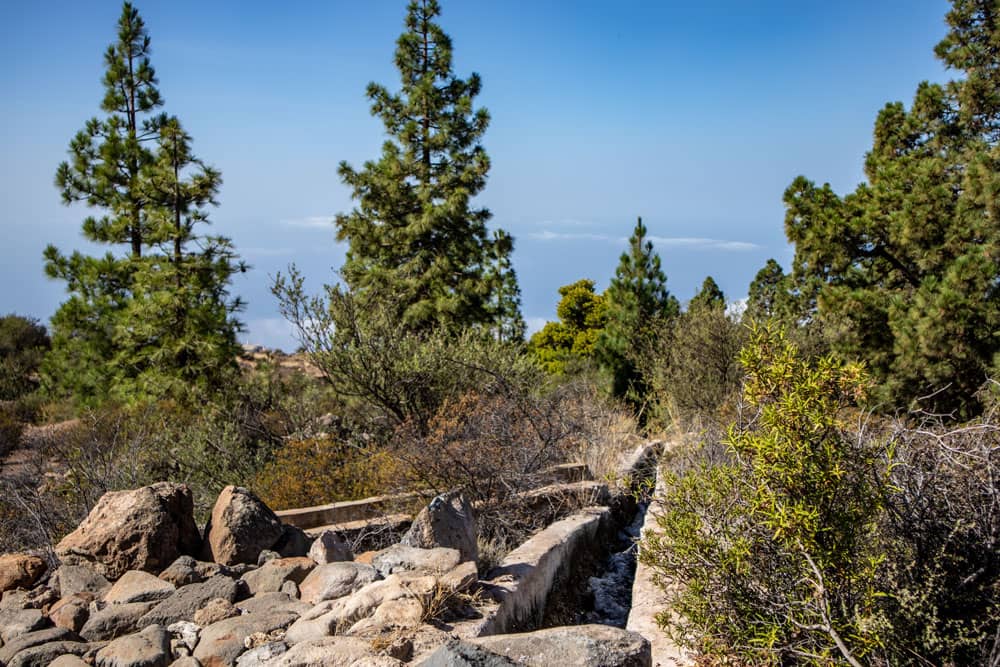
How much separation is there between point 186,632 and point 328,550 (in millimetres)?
1102

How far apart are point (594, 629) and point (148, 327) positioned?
13307mm

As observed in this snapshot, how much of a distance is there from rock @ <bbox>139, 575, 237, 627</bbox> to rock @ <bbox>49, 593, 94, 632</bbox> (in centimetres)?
38

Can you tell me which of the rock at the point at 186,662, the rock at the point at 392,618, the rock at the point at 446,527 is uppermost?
the rock at the point at 446,527

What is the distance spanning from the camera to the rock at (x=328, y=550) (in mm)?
4832

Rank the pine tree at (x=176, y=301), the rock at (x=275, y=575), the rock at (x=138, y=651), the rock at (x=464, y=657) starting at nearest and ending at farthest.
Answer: the rock at (x=464, y=657)
the rock at (x=138, y=651)
the rock at (x=275, y=575)
the pine tree at (x=176, y=301)

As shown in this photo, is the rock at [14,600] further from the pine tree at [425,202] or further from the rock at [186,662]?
the pine tree at [425,202]

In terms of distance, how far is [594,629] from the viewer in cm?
316

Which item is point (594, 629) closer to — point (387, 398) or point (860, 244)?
point (387, 398)

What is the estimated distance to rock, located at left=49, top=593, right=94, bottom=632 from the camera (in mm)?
4102

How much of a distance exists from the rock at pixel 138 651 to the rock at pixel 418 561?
114 cm

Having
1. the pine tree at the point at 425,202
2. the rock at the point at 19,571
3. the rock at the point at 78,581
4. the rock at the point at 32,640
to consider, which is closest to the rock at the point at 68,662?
the rock at the point at 32,640

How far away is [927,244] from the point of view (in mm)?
11016

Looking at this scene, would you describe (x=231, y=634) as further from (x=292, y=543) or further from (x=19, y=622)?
(x=292, y=543)

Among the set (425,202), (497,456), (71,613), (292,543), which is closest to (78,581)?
(71,613)
